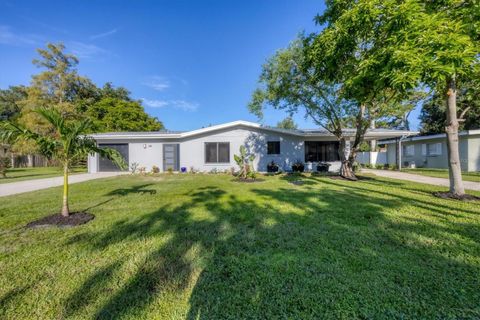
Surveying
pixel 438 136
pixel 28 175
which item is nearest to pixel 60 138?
pixel 28 175

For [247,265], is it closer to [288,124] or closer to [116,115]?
[116,115]

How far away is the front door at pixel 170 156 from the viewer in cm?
1458

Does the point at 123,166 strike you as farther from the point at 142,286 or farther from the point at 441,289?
the point at 441,289

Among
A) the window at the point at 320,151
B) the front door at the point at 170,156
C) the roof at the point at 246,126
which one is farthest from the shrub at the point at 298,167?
the front door at the point at 170,156

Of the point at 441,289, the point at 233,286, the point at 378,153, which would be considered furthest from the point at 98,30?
the point at 378,153

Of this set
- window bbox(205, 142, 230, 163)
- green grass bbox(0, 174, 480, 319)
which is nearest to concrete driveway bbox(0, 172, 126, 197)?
green grass bbox(0, 174, 480, 319)

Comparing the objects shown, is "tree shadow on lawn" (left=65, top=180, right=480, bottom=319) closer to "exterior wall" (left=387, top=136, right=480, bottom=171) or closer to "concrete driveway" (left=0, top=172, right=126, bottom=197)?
"concrete driveway" (left=0, top=172, right=126, bottom=197)

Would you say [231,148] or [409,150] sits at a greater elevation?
[231,148]

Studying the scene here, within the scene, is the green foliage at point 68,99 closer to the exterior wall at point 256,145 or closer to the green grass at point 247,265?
the exterior wall at point 256,145

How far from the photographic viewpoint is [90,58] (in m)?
14.8

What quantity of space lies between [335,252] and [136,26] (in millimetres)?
16318

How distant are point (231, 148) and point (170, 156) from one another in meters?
4.45

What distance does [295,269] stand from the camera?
2.54m

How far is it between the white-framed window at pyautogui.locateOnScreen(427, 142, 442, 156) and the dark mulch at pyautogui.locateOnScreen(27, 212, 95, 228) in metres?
23.2
